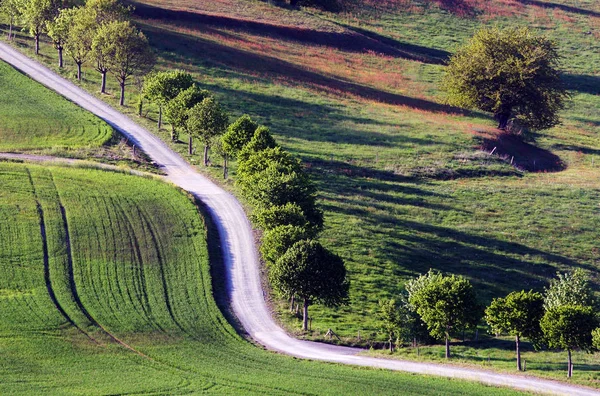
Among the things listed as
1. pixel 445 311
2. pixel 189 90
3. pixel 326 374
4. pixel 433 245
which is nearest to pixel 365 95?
pixel 189 90

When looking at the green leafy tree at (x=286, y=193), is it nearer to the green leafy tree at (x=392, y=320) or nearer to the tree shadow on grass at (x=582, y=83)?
the green leafy tree at (x=392, y=320)

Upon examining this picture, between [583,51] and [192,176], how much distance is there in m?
105

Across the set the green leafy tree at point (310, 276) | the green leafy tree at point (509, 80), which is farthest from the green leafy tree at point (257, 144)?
the green leafy tree at point (509, 80)

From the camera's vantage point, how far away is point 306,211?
9381 centimetres

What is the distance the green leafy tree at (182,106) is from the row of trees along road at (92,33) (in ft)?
53.7

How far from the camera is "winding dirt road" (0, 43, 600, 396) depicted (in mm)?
69938

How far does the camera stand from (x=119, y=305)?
3066 inches

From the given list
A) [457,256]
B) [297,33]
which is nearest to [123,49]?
[297,33]

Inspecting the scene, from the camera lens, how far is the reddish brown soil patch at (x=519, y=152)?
127 metres

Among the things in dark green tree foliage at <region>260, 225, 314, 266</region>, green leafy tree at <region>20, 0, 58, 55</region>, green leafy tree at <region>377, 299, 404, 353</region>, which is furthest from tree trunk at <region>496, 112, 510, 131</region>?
green leafy tree at <region>20, 0, 58, 55</region>

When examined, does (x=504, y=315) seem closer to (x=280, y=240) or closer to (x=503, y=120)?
(x=280, y=240)

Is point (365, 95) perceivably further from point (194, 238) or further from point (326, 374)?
point (326, 374)

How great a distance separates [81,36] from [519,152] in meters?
63.5

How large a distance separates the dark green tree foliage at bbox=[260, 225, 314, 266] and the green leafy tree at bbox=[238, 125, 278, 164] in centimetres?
1911
